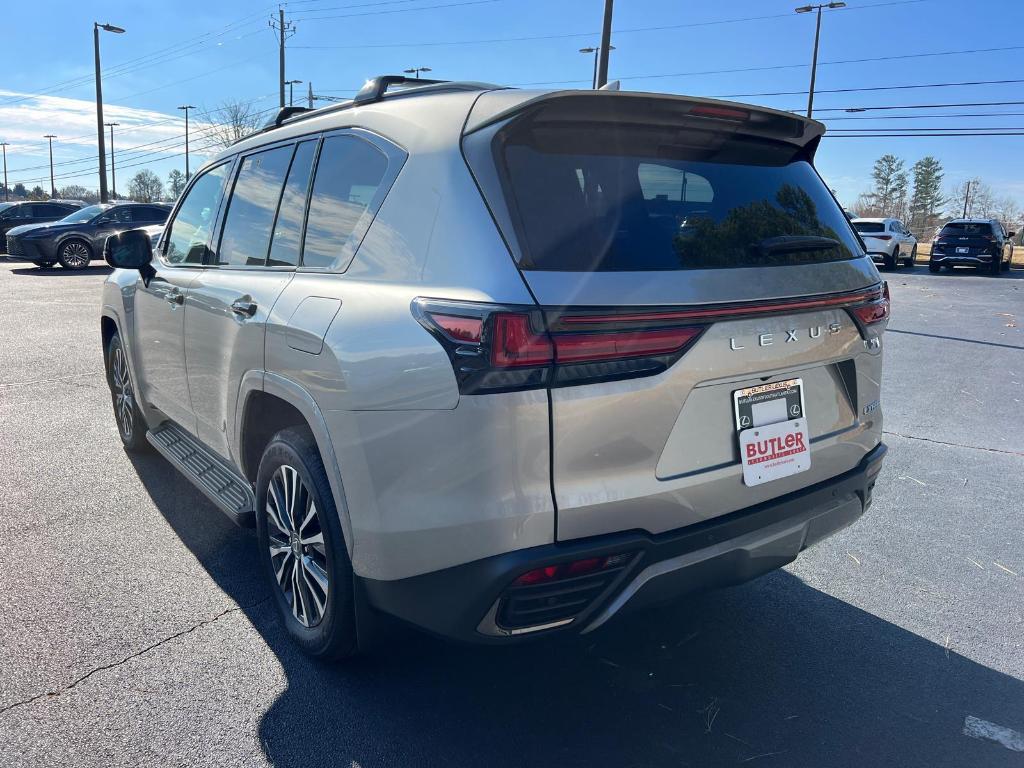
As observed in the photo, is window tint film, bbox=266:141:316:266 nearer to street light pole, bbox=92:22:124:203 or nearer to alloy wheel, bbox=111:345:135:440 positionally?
alloy wheel, bbox=111:345:135:440

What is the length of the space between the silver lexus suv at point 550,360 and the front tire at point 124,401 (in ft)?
7.67

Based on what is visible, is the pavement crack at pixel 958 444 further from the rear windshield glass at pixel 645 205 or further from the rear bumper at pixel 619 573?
the rear bumper at pixel 619 573

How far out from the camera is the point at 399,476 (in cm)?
218

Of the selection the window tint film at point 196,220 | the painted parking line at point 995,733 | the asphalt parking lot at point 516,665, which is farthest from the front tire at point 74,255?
the painted parking line at point 995,733

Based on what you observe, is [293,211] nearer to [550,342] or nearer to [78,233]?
[550,342]

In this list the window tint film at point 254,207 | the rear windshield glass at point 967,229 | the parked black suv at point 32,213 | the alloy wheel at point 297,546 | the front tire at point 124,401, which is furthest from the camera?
the rear windshield glass at point 967,229

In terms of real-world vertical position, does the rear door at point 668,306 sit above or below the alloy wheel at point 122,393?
above

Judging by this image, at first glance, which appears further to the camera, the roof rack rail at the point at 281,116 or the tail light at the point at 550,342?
the roof rack rail at the point at 281,116

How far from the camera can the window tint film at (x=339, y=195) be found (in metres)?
2.59

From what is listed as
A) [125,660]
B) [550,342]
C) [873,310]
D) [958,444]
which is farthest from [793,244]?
[958,444]

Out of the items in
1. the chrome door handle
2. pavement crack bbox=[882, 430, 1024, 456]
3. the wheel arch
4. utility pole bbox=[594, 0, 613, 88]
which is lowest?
pavement crack bbox=[882, 430, 1024, 456]

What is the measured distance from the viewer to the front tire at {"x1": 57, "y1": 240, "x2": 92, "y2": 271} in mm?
19303

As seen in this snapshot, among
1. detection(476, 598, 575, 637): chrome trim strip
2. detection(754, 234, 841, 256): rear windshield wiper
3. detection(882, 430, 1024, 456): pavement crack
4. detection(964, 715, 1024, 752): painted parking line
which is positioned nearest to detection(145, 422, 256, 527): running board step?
detection(476, 598, 575, 637): chrome trim strip

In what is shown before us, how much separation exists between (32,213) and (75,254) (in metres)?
5.86
